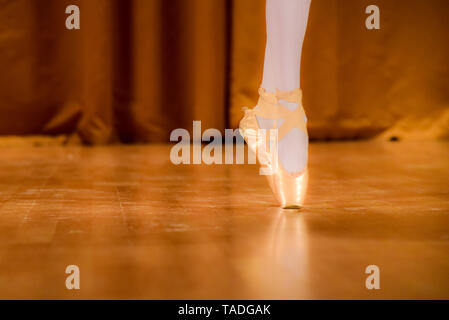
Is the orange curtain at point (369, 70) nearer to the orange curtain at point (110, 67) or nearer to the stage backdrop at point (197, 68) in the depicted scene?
the stage backdrop at point (197, 68)

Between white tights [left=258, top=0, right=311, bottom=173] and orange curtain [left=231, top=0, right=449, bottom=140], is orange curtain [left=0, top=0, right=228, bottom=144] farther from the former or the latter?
white tights [left=258, top=0, right=311, bottom=173]

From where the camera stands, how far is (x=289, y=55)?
1.33 meters

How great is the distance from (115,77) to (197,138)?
1.65 feet

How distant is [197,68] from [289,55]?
2067mm

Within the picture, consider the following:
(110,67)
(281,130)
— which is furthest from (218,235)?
(110,67)

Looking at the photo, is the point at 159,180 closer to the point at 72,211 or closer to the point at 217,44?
the point at 72,211

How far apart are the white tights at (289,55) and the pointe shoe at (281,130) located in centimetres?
1

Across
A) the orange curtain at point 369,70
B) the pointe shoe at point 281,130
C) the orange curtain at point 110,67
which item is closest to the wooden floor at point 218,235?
the pointe shoe at point 281,130

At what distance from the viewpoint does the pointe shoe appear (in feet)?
4.34

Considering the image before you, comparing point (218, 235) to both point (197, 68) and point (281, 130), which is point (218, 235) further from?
point (197, 68)

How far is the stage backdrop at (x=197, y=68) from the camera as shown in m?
3.23

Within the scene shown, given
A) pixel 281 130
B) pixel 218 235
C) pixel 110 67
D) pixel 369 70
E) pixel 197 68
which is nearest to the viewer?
pixel 218 235

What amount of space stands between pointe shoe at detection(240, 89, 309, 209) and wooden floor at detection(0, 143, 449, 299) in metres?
0.04

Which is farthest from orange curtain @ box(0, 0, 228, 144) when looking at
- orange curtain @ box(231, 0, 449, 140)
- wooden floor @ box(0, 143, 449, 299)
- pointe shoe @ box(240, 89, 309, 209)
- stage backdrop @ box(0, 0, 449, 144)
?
pointe shoe @ box(240, 89, 309, 209)
